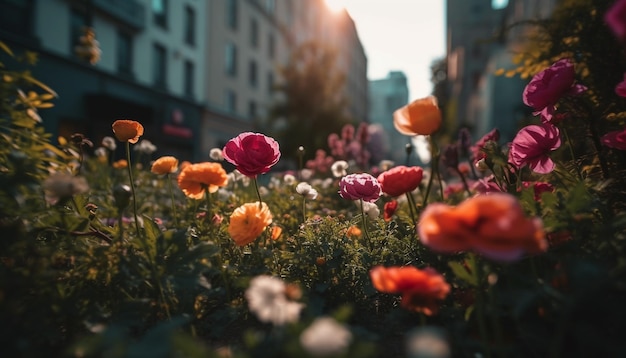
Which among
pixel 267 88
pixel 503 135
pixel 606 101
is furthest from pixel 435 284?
pixel 267 88

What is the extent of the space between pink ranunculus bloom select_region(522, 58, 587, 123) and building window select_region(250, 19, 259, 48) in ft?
79.3

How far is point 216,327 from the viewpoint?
1430mm

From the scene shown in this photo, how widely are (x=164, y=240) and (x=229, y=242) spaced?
1.55 ft

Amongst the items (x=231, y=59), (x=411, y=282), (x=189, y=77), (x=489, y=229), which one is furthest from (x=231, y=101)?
(x=489, y=229)

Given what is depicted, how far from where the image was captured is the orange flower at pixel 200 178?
5.82ft

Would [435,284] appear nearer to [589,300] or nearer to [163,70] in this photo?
[589,300]

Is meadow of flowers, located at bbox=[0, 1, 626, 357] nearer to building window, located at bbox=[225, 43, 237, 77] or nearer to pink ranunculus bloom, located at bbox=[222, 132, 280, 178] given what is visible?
pink ranunculus bloom, located at bbox=[222, 132, 280, 178]

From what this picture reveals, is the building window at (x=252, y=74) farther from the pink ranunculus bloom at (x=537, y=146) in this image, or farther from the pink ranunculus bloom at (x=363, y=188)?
the pink ranunculus bloom at (x=537, y=146)

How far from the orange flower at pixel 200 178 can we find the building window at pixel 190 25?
18.9 m

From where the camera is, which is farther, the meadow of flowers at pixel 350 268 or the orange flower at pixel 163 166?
the orange flower at pixel 163 166

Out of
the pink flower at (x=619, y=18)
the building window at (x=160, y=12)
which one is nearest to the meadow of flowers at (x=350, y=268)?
the pink flower at (x=619, y=18)

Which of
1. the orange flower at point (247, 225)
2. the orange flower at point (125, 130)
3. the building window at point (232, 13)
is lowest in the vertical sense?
the orange flower at point (247, 225)

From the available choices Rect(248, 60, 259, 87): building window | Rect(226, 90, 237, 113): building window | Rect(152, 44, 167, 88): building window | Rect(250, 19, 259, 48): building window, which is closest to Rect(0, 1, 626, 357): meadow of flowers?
Rect(152, 44, 167, 88): building window

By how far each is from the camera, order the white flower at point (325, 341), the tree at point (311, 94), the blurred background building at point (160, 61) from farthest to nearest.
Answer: the tree at point (311, 94)
the blurred background building at point (160, 61)
the white flower at point (325, 341)
